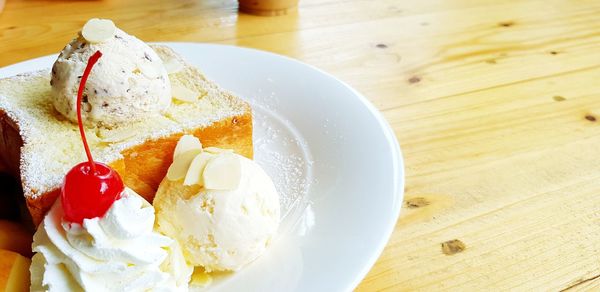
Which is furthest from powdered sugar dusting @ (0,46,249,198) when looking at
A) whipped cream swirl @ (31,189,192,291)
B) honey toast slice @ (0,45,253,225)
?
whipped cream swirl @ (31,189,192,291)

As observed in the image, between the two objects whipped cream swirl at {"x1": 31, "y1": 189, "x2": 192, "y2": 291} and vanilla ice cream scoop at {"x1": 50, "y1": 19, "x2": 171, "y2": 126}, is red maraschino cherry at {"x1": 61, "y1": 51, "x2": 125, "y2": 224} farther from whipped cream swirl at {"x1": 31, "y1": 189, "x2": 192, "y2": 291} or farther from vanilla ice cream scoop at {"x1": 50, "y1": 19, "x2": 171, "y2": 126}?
vanilla ice cream scoop at {"x1": 50, "y1": 19, "x2": 171, "y2": 126}

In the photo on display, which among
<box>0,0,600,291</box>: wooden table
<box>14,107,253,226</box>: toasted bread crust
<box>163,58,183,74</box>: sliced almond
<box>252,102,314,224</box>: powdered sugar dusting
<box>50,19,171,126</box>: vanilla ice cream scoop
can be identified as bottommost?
<box>0,0,600,291</box>: wooden table

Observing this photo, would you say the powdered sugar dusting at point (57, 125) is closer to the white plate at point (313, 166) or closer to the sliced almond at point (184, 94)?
the sliced almond at point (184, 94)

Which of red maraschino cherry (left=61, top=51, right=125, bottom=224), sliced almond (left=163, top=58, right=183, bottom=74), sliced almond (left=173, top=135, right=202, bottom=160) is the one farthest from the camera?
sliced almond (left=163, top=58, right=183, bottom=74)

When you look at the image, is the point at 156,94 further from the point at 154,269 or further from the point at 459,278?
the point at 459,278

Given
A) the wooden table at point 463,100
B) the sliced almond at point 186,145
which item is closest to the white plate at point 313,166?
the wooden table at point 463,100

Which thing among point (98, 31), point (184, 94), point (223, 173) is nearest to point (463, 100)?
point (184, 94)
